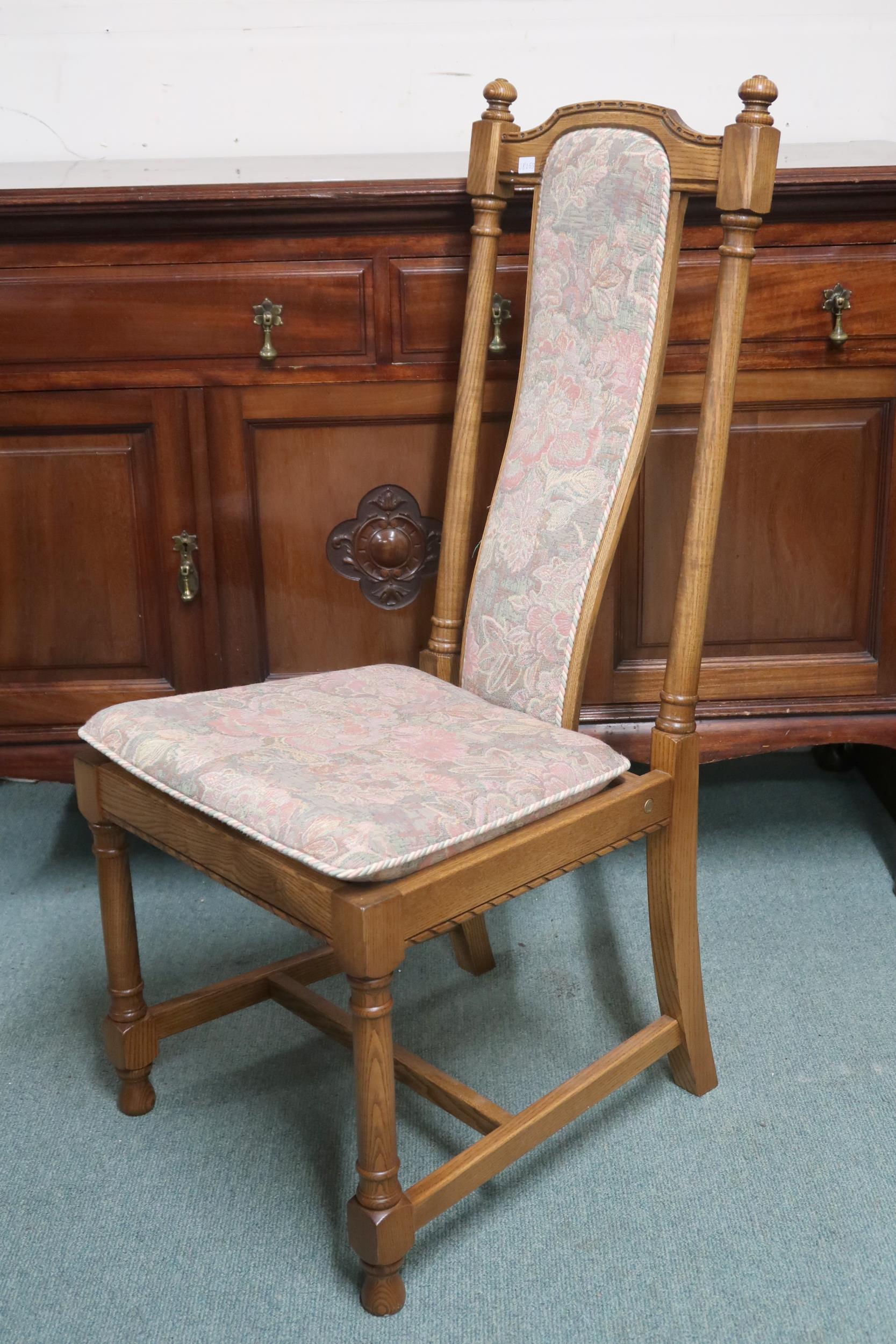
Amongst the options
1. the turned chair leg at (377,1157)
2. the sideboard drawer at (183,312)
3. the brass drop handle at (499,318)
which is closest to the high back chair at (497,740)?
the turned chair leg at (377,1157)

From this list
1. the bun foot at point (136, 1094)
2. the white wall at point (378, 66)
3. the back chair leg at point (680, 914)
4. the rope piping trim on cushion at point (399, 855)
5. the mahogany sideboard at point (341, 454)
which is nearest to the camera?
the rope piping trim on cushion at point (399, 855)

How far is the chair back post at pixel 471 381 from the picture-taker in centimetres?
158

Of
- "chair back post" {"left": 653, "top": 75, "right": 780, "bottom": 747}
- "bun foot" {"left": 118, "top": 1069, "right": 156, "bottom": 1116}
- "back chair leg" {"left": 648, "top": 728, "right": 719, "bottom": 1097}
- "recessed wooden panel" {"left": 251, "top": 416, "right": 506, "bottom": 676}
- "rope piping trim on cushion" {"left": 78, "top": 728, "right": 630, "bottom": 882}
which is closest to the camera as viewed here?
"rope piping trim on cushion" {"left": 78, "top": 728, "right": 630, "bottom": 882}

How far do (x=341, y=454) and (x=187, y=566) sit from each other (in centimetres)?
31

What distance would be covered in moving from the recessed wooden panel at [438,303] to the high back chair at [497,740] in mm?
199

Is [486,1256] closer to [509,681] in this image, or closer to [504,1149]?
[504,1149]

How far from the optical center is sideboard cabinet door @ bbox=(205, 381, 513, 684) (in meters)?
1.88

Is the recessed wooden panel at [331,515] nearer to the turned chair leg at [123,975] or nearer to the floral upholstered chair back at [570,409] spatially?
the floral upholstered chair back at [570,409]

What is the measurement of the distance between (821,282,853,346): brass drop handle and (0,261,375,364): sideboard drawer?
2.27 ft

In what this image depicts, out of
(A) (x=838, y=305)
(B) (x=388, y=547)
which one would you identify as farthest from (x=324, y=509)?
(A) (x=838, y=305)

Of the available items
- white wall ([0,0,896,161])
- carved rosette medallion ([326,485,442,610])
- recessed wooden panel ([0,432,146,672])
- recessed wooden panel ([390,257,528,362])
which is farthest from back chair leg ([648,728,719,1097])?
white wall ([0,0,896,161])

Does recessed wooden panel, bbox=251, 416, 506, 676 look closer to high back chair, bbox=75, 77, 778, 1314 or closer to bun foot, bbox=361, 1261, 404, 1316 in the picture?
high back chair, bbox=75, 77, 778, 1314

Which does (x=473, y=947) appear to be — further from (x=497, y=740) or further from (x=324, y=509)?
(x=324, y=509)

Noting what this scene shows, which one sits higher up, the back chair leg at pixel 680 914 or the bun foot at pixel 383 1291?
the back chair leg at pixel 680 914
